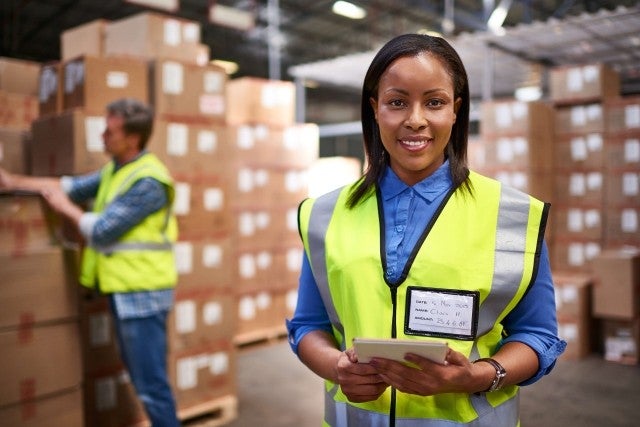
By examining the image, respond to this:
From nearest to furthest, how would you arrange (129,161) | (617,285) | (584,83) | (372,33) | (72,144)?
1. (129,161)
2. (72,144)
3. (617,285)
4. (584,83)
5. (372,33)

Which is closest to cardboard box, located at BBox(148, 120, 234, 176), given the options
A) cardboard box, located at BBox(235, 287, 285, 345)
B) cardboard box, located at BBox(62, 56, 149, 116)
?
cardboard box, located at BBox(62, 56, 149, 116)

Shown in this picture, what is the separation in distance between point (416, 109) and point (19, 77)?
12.6 ft

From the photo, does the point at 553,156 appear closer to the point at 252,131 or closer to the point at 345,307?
the point at 252,131

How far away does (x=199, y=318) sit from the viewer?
3.56 metres

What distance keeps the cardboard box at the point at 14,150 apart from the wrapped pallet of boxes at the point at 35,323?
1038mm

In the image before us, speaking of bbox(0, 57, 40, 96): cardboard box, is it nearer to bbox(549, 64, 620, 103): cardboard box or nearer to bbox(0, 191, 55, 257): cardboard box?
bbox(0, 191, 55, 257): cardboard box

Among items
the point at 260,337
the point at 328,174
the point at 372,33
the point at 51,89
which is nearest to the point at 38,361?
the point at 51,89

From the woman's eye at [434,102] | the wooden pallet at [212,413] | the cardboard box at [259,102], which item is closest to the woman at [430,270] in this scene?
the woman's eye at [434,102]

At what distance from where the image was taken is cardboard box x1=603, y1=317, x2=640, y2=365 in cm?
486

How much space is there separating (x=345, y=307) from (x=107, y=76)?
254cm

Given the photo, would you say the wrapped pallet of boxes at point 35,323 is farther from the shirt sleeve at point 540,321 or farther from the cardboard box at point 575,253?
the cardboard box at point 575,253

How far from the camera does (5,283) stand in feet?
7.53

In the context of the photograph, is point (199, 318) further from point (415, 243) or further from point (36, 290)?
point (415, 243)

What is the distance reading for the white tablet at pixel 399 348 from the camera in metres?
0.89
